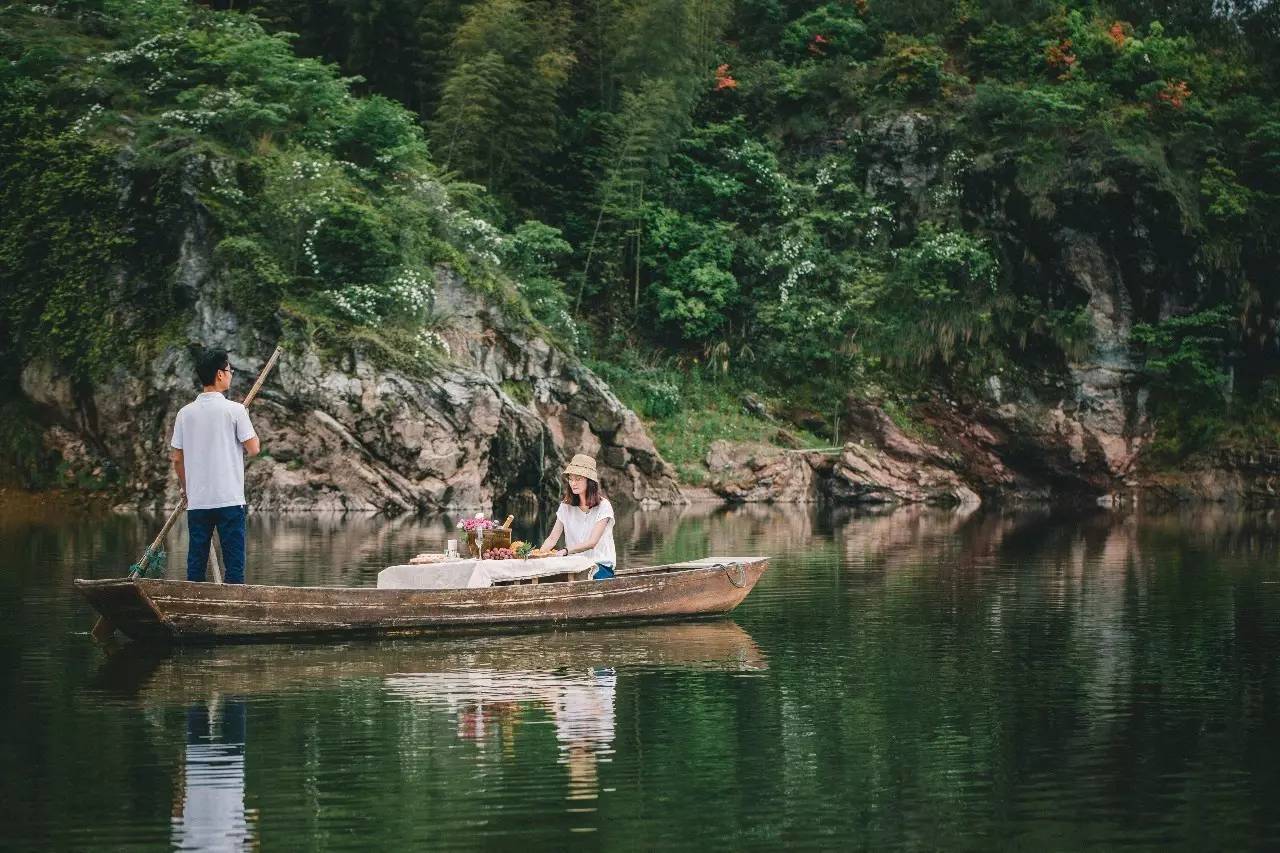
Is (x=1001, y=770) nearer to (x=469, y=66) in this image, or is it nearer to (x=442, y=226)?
(x=442, y=226)

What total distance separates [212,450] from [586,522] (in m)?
3.72

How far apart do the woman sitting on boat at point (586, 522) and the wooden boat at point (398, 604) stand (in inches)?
12.9

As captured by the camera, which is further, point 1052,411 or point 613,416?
point 1052,411

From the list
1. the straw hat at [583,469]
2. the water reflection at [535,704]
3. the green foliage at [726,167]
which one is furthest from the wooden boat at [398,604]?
the green foliage at [726,167]

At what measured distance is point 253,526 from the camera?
26.7 meters

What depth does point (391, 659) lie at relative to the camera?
12562mm

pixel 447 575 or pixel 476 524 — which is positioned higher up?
pixel 476 524

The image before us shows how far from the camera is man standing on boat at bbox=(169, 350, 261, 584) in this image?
40.8 feet

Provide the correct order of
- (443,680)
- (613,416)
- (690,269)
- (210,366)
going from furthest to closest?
(690,269)
(613,416)
(210,366)
(443,680)

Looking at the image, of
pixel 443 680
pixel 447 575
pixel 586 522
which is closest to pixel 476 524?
pixel 447 575

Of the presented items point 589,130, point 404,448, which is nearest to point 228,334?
point 404,448

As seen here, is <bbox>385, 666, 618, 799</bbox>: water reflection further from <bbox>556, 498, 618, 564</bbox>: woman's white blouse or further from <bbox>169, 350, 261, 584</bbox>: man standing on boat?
<bbox>556, 498, 618, 564</bbox>: woman's white blouse

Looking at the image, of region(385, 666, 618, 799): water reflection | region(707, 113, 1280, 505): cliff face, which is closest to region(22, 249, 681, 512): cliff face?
region(707, 113, 1280, 505): cliff face

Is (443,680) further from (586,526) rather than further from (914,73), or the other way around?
(914,73)
